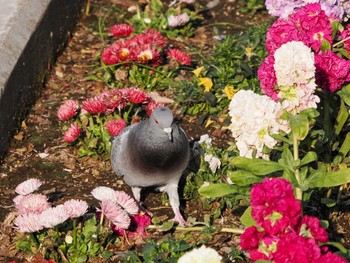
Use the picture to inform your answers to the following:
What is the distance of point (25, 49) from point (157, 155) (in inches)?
68.4

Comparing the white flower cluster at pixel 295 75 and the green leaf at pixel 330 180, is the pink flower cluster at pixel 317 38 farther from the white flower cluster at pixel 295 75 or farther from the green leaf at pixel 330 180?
the green leaf at pixel 330 180

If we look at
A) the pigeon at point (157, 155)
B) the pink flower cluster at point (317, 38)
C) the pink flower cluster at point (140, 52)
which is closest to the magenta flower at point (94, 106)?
the pigeon at point (157, 155)

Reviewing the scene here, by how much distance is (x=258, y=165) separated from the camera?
3736 millimetres

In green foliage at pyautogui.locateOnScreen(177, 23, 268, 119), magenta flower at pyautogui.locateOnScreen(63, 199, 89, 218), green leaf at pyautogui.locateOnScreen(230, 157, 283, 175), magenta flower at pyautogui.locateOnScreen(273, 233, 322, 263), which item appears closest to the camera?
magenta flower at pyautogui.locateOnScreen(273, 233, 322, 263)

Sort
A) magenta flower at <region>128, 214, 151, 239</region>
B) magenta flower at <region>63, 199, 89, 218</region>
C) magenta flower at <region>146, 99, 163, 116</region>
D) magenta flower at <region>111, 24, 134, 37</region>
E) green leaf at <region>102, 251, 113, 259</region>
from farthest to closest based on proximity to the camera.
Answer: magenta flower at <region>111, 24, 134, 37</region>
magenta flower at <region>146, 99, 163, 116</region>
magenta flower at <region>128, 214, 151, 239</region>
green leaf at <region>102, 251, 113, 259</region>
magenta flower at <region>63, 199, 89, 218</region>

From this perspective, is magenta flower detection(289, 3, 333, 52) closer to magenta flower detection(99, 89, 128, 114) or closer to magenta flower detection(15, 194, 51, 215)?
magenta flower detection(15, 194, 51, 215)

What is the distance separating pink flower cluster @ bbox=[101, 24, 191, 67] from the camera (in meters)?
6.17

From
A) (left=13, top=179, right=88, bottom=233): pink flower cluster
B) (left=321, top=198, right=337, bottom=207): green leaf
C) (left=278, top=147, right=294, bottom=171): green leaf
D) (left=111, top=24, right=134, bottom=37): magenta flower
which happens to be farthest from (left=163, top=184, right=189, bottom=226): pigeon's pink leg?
(left=111, top=24, right=134, bottom=37): magenta flower

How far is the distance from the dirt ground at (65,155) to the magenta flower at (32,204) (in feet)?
0.99

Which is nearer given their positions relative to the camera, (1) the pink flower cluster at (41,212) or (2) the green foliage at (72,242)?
(1) the pink flower cluster at (41,212)

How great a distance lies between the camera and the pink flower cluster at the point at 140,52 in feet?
20.2

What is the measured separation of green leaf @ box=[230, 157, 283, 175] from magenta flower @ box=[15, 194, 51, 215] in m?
1.09

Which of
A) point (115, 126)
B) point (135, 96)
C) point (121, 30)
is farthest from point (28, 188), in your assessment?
point (121, 30)

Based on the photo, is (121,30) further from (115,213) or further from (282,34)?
(282,34)
